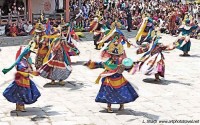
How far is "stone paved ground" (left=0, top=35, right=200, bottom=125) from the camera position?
8914 millimetres

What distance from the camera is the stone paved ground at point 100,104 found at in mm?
8914

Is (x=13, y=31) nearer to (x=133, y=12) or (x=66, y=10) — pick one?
(x=66, y=10)

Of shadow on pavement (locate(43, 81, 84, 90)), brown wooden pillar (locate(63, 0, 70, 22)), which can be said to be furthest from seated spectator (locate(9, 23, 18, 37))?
shadow on pavement (locate(43, 81, 84, 90))

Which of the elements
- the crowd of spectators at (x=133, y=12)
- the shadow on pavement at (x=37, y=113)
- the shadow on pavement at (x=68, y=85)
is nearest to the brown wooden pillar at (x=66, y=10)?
the crowd of spectators at (x=133, y=12)

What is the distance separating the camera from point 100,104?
10078 millimetres

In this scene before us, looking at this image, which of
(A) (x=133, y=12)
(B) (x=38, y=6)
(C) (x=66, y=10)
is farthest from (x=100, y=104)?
(B) (x=38, y=6)

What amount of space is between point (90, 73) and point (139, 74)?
161 cm

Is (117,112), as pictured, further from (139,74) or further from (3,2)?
(3,2)

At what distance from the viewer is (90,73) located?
14.0 m

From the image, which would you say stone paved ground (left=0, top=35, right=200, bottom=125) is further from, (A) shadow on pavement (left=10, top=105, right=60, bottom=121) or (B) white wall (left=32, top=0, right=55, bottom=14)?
(B) white wall (left=32, top=0, right=55, bottom=14)

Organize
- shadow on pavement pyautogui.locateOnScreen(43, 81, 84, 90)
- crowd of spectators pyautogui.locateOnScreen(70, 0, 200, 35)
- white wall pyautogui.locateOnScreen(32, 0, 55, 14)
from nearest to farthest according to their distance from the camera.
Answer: shadow on pavement pyautogui.locateOnScreen(43, 81, 84, 90), crowd of spectators pyautogui.locateOnScreen(70, 0, 200, 35), white wall pyautogui.locateOnScreen(32, 0, 55, 14)

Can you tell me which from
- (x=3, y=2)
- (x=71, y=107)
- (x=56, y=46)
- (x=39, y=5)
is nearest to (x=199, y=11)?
(x=39, y=5)

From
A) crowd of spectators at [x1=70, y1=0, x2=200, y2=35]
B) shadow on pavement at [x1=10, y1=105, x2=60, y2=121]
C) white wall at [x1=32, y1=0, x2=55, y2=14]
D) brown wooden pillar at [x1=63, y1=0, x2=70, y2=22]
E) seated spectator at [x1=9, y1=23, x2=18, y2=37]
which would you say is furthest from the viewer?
white wall at [x1=32, y1=0, x2=55, y2=14]

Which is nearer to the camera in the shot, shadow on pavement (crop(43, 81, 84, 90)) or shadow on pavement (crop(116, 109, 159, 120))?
shadow on pavement (crop(116, 109, 159, 120))
